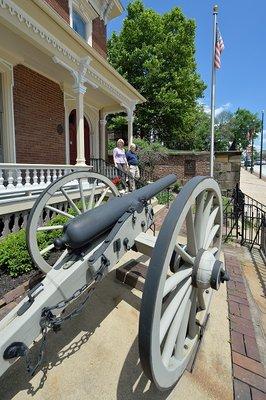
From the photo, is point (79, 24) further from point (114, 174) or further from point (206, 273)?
point (206, 273)

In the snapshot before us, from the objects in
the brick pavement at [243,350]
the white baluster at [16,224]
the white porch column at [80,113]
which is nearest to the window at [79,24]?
the white porch column at [80,113]

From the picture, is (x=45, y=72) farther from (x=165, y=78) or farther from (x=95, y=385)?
(x=165, y=78)

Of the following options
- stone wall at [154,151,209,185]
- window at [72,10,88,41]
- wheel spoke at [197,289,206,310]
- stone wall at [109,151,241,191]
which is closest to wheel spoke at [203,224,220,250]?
wheel spoke at [197,289,206,310]

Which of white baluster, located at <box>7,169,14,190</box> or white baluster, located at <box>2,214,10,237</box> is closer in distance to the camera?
white baluster, located at <box>2,214,10,237</box>

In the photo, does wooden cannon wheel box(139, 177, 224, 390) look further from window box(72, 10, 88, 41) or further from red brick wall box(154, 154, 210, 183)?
red brick wall box(154, 154, 210, 183)

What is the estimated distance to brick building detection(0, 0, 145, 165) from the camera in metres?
5.68

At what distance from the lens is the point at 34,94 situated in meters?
7.97

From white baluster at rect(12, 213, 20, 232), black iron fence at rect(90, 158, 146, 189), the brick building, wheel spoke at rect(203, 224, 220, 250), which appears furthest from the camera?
black iron fence at rect(90, 158, 146, 189)

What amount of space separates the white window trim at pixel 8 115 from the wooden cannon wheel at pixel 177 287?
624 cm

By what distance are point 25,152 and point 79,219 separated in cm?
649

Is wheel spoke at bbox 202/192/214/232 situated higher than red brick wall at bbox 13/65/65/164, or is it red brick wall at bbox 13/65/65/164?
red brick wall at bbox 13/65/65/164

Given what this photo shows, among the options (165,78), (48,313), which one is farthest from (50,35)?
(165,78)

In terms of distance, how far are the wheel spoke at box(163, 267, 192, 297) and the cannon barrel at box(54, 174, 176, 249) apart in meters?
0.71

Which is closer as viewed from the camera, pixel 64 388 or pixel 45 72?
pixel 64 388
